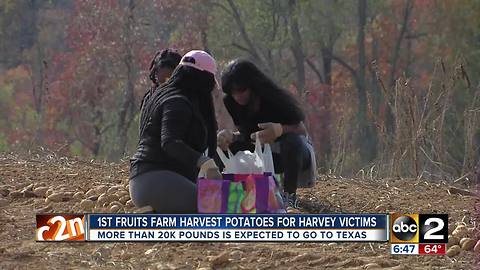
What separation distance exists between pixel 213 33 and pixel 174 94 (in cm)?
1858

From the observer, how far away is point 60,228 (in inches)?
188

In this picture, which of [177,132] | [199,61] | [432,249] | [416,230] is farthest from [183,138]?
[432,249]

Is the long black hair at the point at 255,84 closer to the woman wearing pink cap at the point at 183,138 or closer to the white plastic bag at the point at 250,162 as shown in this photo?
the white plastic bag at the point at 250,162

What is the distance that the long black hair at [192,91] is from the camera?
16.0 feet

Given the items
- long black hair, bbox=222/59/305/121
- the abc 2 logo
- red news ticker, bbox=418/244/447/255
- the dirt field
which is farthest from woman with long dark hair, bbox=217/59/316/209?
red news ticker, bbox=418/244/447/255

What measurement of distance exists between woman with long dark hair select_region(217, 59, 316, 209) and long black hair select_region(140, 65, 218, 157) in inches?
17.8

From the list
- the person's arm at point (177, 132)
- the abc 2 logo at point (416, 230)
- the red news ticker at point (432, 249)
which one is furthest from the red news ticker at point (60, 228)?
the red news ticker at point (432, 249)

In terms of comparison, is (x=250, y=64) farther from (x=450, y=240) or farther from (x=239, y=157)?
(x=450, y=240)

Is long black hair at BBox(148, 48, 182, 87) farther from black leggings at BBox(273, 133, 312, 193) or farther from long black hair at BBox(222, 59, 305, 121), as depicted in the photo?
black leggings at BBox(273, 133, 312, 193)

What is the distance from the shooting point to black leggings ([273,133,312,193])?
552cm

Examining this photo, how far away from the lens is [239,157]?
520 centimetres

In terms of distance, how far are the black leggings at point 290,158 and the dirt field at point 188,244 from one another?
0.64 ft

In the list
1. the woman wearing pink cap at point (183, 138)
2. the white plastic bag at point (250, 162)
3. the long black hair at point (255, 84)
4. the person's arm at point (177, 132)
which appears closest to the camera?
the person's arm at point (177, 132)

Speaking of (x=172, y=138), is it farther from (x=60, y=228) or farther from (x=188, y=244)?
(x=60, y=228)
